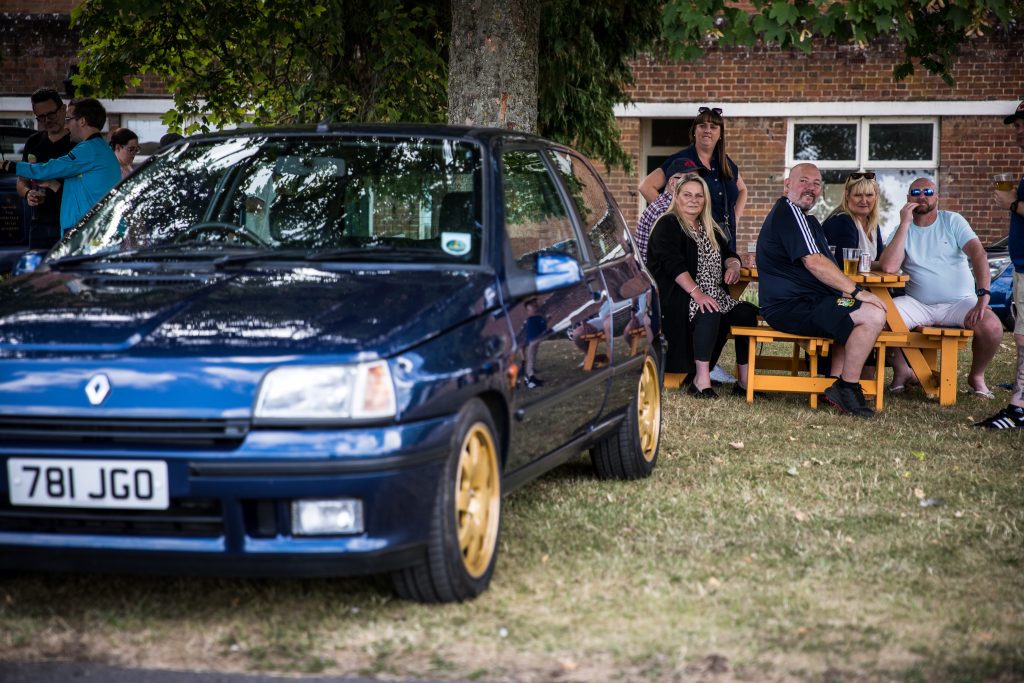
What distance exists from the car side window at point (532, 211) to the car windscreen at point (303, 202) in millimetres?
240

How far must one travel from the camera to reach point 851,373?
909cm

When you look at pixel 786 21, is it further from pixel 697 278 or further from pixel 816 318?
pixel 697 278

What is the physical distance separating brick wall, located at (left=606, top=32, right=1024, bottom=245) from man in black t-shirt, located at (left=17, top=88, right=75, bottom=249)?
10475 millimetres

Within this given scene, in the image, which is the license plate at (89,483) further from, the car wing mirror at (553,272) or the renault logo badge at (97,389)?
the car wing mirror at (553,272)

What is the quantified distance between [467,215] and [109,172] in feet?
15.7

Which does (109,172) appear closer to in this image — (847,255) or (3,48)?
(847,255)

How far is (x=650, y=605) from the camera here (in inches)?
175

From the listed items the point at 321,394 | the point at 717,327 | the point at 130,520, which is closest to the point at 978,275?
the point at 717,327

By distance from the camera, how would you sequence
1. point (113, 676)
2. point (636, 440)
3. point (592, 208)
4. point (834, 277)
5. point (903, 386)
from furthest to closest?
point (903, 386), point (834, 277), point (636, 440), point (592, 208), point (113, 676)

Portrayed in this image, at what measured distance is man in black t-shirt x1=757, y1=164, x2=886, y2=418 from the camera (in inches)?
354

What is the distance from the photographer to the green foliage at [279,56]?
11.8 m

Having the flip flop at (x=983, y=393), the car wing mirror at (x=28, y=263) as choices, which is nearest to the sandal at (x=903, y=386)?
the flip flop at (x=983, y=393)

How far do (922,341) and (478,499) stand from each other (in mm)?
6115

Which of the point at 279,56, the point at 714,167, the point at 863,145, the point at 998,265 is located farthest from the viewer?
the point at 863,145
